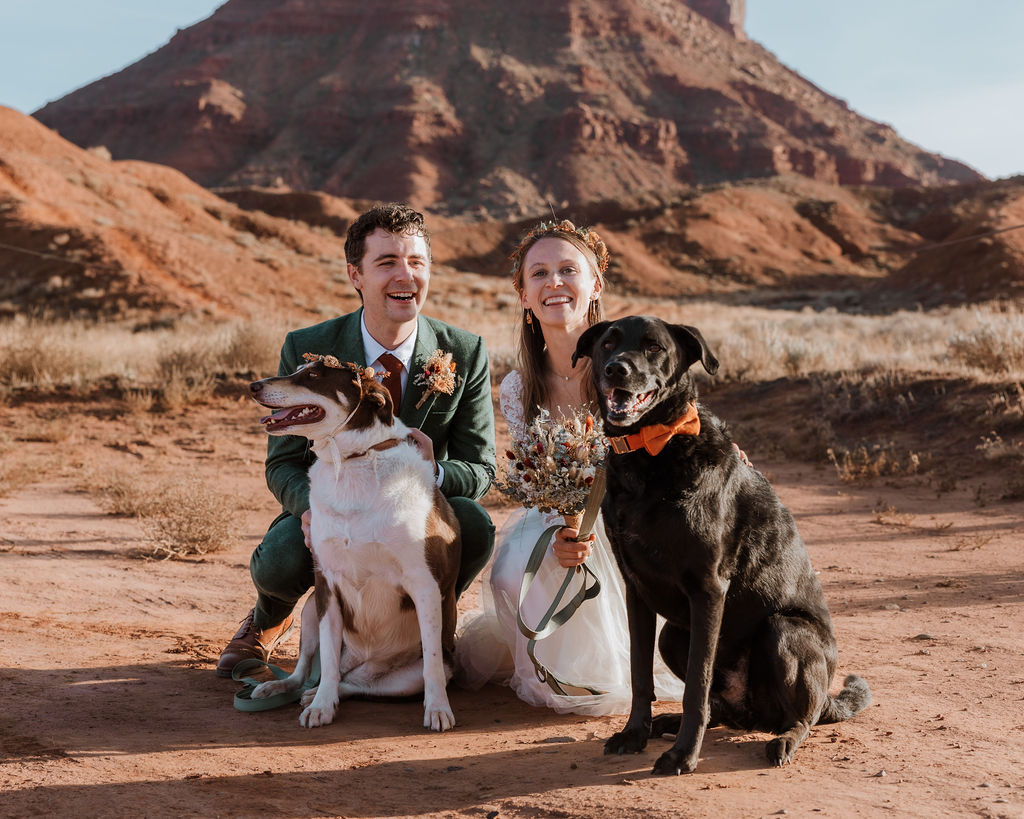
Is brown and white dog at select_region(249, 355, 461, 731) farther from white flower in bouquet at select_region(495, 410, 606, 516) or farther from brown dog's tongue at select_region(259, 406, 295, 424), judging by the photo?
white flower in bouquet at select_region(495, 410, 606, 516)

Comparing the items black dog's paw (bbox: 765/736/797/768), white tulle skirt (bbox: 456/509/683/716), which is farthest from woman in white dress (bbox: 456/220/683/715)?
black dog's paw (bbox: 765/736/797/768)

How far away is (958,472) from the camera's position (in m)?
10.7

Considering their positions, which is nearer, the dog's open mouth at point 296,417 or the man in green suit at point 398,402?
the dog's open mouth at point 296,417

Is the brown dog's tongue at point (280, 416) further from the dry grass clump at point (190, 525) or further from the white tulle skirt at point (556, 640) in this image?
the dry grass clump at point (190, 525)

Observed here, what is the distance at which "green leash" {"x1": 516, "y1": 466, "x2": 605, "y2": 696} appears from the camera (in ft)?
14.4

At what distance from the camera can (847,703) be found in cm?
410

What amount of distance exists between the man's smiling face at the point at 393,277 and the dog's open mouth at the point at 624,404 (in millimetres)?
1551

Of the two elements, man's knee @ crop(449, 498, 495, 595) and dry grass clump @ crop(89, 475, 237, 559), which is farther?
dry grass clump @ crop(89, 475, 237, 559)

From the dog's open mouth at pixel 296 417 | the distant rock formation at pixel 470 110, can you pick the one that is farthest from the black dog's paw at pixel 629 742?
the distant rock formation at pixel 470 110

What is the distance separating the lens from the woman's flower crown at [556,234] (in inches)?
203

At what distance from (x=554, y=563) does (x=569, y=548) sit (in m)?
0.30

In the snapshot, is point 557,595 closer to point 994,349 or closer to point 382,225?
point 382,225

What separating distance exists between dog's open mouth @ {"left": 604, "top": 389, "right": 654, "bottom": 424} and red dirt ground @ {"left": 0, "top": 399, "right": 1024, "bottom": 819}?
1.32 m

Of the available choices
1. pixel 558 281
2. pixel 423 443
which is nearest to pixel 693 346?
pixel 423 443
